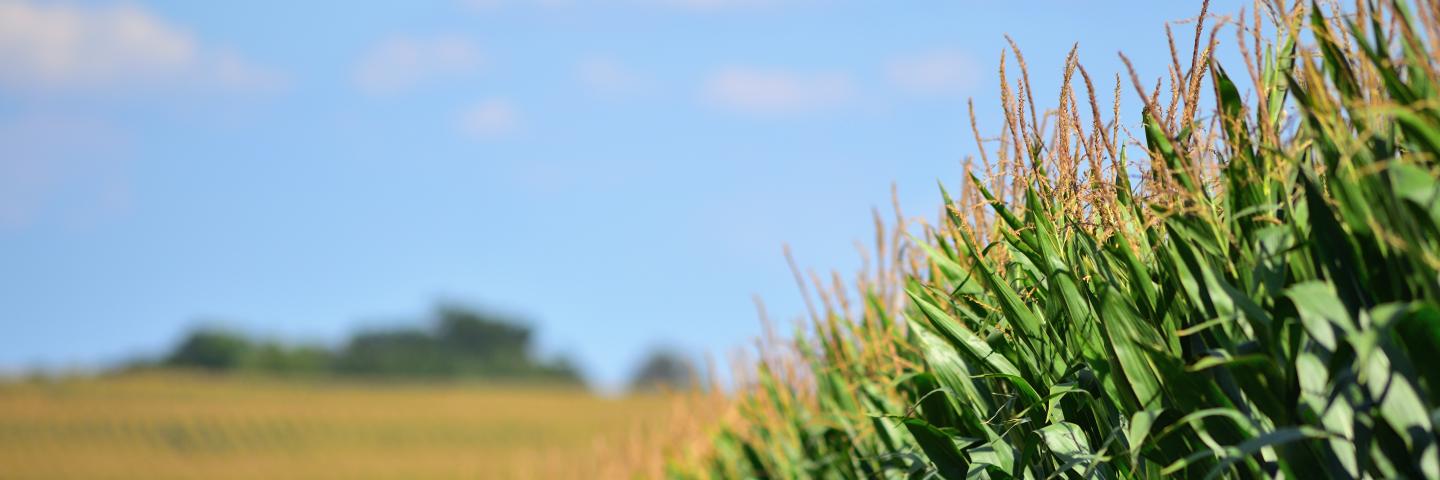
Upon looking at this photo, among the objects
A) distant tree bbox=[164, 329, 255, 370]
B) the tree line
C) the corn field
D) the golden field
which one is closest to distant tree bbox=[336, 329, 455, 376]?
the tree line

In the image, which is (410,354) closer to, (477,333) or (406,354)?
(406,354)

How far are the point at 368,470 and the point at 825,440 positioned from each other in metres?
37.7

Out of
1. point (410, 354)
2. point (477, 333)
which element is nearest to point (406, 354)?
point (410, 354)

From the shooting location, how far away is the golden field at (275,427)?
1577 inches

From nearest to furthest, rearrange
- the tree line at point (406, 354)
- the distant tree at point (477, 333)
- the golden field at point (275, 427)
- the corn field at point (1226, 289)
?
the corn field at point (1226, 289) → the golden field at point (275, 427) → the tree line at point (406, 354) → the distant tree at point (477, 333)

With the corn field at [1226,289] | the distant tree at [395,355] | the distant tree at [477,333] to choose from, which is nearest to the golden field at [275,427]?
the corn field at [1226,289]

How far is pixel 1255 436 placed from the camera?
2250 mm

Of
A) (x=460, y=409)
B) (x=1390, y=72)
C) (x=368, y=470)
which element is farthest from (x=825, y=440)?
(x=460, y=409)

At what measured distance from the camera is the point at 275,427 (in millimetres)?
51875

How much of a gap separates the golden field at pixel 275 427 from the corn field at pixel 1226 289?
3333cm

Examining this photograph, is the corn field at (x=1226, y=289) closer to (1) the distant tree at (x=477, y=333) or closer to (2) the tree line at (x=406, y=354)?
(2) the tree line at (x=406, y=354)

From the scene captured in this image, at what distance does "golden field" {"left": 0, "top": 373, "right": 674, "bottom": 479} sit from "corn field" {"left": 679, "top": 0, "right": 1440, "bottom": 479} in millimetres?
33329

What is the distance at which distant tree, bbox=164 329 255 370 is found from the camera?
335 feet

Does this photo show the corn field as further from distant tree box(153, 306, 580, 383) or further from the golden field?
distant tree box(153, 306, 580, 383)
